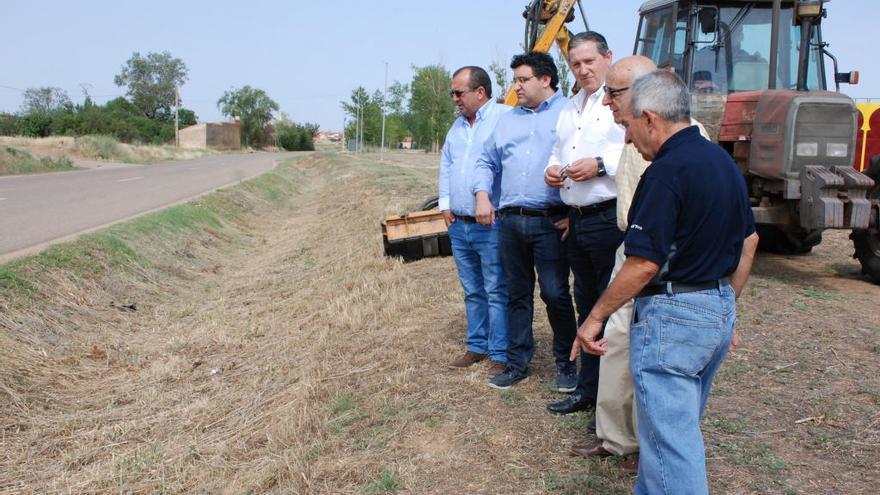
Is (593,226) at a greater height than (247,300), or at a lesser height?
greater

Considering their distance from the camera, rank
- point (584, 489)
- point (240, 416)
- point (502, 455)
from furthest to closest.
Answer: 1. point (240, 416)
2. point (502, 455)
3. point (584, 489)

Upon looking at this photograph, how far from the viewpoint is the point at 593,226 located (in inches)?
158

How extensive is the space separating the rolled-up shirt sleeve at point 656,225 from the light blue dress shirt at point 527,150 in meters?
1.88

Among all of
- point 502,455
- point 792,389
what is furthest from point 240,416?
point 792,389

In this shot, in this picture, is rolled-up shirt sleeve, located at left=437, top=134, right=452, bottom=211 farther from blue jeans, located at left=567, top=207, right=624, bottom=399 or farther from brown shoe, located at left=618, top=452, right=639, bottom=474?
brown shoe, located at left=618, top=452, right=639, bottom=474

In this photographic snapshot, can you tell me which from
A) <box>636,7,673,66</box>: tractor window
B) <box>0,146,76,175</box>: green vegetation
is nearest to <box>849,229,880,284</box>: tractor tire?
<box>636,7,673,66</box>: tractor window

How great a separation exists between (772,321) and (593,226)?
3.06 meters

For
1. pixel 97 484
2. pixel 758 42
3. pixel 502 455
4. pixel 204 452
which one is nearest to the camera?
pixel 502 455

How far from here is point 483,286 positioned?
17.7 ft

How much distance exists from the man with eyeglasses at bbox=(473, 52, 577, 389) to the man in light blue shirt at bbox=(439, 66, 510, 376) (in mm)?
247

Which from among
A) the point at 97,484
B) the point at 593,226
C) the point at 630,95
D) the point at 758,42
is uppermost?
the point at 758,42

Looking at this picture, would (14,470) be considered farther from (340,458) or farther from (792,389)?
(792,389)

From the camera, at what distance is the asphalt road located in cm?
1063

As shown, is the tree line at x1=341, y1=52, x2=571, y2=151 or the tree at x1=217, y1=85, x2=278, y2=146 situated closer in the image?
the tree line at x1=341, y1=52, x2=571, y2=151
